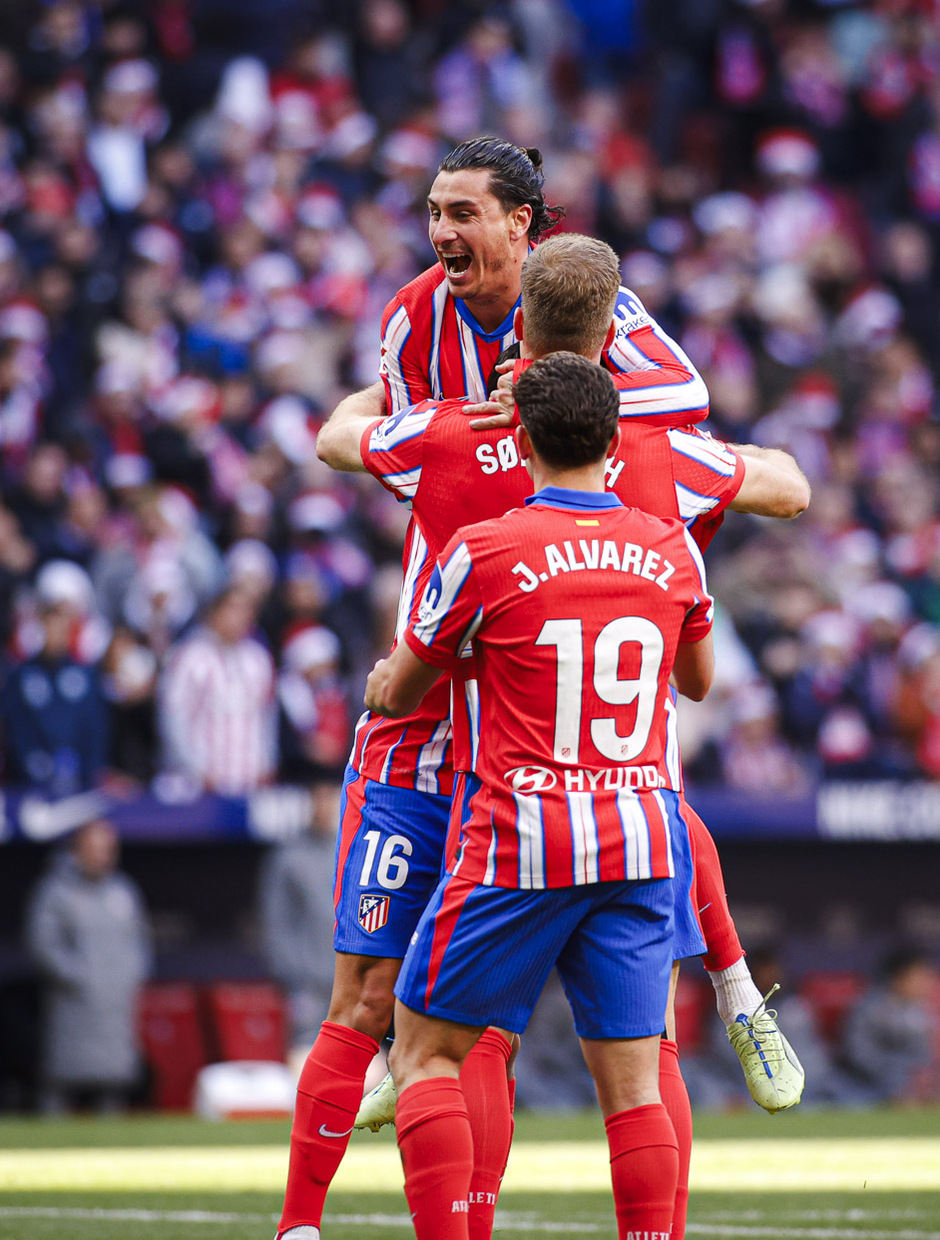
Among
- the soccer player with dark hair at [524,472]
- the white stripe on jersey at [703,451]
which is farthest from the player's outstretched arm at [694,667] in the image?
the white stripe on jersey at [703,451]

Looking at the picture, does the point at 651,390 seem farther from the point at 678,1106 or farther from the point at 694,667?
the point at 678,1106

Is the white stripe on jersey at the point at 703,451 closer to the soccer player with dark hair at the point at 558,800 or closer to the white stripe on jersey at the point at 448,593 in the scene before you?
the soccer player with dark hair at the point at 558,800

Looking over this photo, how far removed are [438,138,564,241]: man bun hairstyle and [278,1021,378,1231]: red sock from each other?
2070 mm

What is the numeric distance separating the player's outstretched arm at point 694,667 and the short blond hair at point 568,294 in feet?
2.32

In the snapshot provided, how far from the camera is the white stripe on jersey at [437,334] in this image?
5.04m

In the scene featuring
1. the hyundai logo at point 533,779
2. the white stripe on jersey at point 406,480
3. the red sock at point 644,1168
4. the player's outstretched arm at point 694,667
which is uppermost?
the white stripe on jersey at point 406,480

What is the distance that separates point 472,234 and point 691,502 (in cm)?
85

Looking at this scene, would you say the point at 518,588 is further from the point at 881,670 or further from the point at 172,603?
the point at 881,670

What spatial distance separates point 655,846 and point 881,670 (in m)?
9.99

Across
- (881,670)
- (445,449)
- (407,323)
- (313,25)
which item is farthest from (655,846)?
(313,25)

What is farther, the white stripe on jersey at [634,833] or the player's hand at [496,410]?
the player's hand at [496,410]

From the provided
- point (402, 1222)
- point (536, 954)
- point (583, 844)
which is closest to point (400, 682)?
point (583, 844)

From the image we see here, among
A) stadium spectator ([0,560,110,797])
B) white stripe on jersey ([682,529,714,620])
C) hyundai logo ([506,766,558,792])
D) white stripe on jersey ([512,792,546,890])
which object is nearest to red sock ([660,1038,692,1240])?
white stripe on jersey ([512,792,546,890])

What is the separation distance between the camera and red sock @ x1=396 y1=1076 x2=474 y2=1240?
420 centimetres
